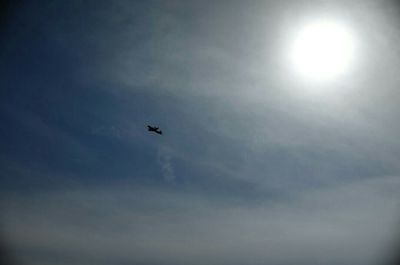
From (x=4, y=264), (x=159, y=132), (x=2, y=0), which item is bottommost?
(x=4, y=264)

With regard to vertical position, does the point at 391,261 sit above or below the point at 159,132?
below

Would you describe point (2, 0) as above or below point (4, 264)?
above

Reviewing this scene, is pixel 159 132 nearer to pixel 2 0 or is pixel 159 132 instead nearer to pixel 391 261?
pixel 2 0

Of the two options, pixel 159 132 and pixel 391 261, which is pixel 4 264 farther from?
pixel 391 261

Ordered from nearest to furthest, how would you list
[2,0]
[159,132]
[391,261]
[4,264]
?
[2,0]
[391,261]
[159,132]
[4,264]

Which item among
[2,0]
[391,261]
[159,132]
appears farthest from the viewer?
[159,132]

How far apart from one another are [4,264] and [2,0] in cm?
10655

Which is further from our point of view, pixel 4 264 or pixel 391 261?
pixel 4 264

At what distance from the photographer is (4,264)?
396 ft

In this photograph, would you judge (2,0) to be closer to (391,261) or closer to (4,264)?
(391,261)

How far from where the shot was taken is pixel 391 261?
70562 mm

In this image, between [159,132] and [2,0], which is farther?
[159,132]

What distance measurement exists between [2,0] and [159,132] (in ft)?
158

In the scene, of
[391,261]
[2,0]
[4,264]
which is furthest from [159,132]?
[4,264]
